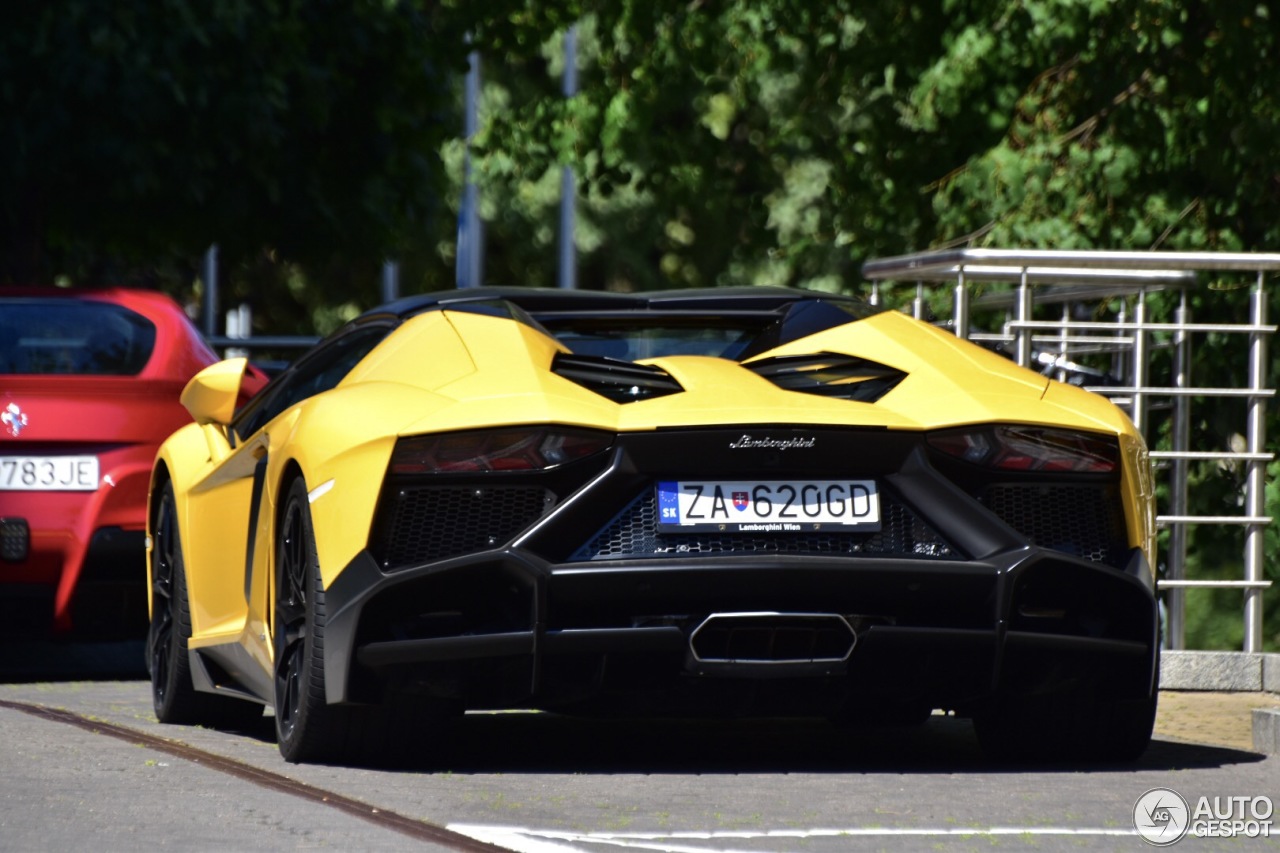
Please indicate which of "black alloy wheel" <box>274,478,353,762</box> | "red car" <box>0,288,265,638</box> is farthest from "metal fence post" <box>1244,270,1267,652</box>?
"black alloy wheel" <box>274,478,353,762</box>

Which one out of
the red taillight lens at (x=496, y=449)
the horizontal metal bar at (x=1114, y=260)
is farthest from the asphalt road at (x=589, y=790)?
the horizontal metal bar at (x=1114, y=260)

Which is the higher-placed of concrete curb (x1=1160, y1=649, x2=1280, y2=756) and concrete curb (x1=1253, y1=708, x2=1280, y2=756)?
concrete curb (x1=1253, y1=708, x2=1280, y2=756)

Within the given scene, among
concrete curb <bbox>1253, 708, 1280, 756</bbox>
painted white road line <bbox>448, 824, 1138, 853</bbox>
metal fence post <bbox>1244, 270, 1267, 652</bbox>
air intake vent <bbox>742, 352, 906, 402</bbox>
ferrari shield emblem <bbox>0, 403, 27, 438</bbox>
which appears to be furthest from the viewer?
metal fence post <bbox>1244, 270, 1267, 652</bbox>

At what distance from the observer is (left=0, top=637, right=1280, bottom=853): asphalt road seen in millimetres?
5180

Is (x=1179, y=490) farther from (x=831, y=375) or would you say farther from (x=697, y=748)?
(x=831, y=375)

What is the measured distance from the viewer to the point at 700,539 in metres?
6.02

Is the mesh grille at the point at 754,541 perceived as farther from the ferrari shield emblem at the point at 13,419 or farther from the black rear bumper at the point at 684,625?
the ferrari shield emblem at the point at 13,419

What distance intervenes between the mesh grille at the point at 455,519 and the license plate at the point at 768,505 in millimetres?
294

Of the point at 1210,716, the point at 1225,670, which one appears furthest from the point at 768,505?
the point at 1225,670

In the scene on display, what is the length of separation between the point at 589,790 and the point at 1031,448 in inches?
51.4

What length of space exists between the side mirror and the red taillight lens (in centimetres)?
→ 172

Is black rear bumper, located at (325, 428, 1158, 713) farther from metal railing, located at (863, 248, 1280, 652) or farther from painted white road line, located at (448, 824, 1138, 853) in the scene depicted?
metal railing, located at (863, 248, 1280, 652)

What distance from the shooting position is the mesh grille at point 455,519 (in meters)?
5.97

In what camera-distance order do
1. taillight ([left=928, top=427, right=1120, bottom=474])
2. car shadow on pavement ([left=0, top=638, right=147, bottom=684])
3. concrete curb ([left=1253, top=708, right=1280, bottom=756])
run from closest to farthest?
taillight ([left=928, top=427, right=1120, bottom=474]), concrete curb ([left=1253, top=708, right=1280, bottom=756]), car shadow on pavement ([left=0, top=638, right=147, bottom=684])
